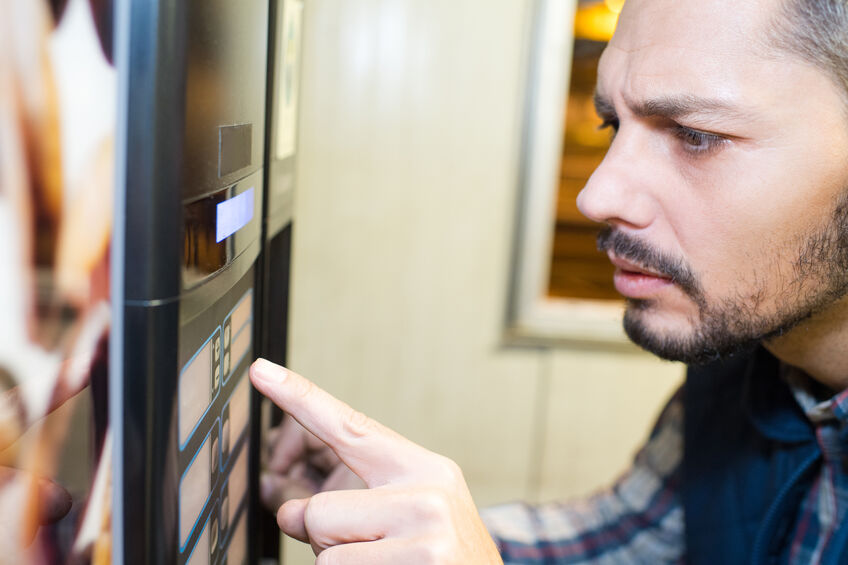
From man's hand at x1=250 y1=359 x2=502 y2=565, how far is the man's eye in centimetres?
41

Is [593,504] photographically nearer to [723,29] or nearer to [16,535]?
[723,29]

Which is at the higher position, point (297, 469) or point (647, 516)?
point (297, 469)

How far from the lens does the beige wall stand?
1.87 meters

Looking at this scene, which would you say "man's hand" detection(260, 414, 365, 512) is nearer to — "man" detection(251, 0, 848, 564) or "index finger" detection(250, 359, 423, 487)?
"man" detection(251, 0, 848, 564)

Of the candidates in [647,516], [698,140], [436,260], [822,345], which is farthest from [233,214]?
[436,260]

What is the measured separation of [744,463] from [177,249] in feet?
2.73

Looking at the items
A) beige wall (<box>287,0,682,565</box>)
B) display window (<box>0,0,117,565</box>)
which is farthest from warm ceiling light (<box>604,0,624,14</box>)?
display window (<box>0,0,117,565</box>)

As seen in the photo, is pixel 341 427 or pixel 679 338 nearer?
pixel 341 427

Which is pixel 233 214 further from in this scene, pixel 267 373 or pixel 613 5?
pixel 613 5

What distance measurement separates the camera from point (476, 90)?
1.89 m

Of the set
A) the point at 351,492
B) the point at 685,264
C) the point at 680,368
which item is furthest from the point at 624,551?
the point at 680,368

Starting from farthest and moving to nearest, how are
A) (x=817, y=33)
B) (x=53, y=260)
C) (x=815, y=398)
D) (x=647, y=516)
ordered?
(x=647, y=516) < (x=815, y=398) < (x=817, y=33) < (x=53, y=260)

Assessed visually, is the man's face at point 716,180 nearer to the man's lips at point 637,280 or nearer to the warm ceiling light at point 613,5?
the man's lips at point 637,280

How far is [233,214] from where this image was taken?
0.43 m
